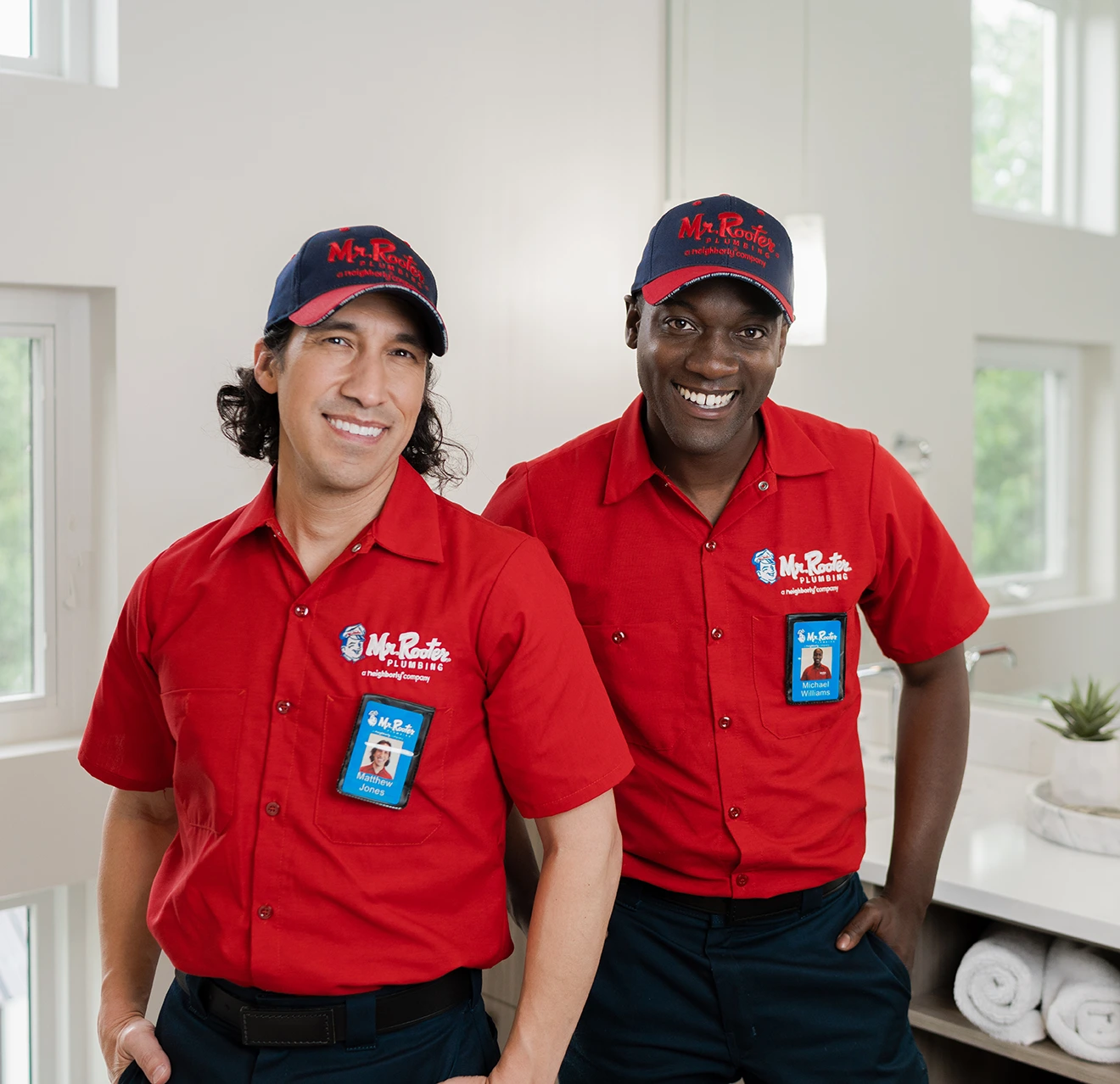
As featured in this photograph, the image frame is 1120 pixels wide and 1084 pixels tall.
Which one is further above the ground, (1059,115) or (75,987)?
(1059,115)

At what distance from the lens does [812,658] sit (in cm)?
151

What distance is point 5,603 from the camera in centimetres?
233

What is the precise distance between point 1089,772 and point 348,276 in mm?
1579

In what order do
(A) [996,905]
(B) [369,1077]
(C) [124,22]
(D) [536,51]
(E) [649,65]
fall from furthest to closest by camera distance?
(E) [649,65]
(D) [536,51]
(C) [124,22]
(A) [996,905]
(B) [369,1077]

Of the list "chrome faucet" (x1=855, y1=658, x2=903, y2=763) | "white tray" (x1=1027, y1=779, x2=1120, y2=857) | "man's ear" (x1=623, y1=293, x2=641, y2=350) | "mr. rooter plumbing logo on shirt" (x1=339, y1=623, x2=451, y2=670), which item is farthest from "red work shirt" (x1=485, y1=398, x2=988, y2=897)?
"chrome faucet" (x1=855, y1=658, x2=903, y2=763)

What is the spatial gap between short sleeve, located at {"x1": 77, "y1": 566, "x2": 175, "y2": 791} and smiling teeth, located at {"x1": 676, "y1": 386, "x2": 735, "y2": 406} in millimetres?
655

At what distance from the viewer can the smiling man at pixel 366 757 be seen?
1217 mm

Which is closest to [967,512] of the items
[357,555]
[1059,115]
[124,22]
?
[1059,115]

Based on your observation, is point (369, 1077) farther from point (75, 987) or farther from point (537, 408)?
point (537, 408)

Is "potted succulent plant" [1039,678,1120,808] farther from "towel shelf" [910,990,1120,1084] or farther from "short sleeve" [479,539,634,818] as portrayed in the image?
"short sleeve" [479,539,634,818]

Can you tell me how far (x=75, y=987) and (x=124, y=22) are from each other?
181cm

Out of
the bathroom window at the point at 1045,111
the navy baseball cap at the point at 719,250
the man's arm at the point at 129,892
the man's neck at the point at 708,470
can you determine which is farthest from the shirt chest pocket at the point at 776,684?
the bathroom window at the point at 1045,111

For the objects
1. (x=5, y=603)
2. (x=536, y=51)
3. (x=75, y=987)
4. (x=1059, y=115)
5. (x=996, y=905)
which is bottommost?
(x=75, y=987)

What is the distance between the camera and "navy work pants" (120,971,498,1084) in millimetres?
1212
